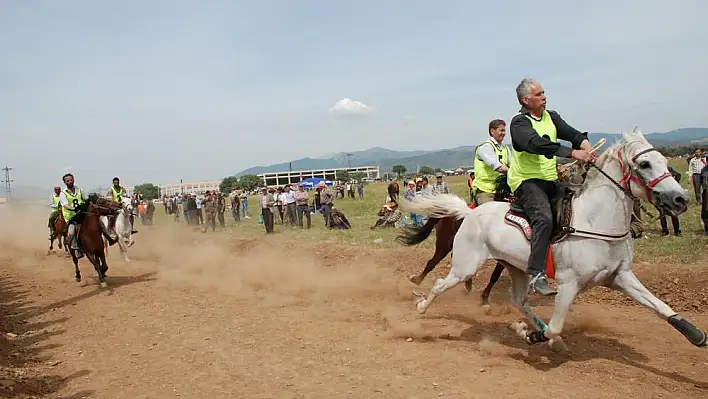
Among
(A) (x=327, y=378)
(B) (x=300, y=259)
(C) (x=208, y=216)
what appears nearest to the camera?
(A) (x=327, y=378)

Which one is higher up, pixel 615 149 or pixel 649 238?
pixel 615 149

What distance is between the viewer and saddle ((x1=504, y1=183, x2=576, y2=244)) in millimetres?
5477

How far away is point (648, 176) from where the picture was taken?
4910 mm

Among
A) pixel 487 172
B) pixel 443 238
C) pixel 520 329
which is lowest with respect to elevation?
pixel 520 329

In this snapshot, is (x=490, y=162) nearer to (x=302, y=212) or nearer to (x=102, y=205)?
(x=102, y=205)

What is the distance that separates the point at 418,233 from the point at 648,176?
4.12 m

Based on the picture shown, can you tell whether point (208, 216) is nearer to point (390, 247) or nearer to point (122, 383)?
point (390, 247)

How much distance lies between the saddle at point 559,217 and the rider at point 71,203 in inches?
390

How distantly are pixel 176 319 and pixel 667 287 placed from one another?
8003 mm

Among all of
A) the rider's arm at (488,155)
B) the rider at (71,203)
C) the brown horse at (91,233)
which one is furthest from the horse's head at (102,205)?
the rider's arm at (488,155)

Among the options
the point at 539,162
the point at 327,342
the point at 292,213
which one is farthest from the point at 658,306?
the point at 292,213

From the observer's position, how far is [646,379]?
504 cm

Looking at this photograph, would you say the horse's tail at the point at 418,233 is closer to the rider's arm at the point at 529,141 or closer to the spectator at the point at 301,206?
the rider's arm at the point at 529,141

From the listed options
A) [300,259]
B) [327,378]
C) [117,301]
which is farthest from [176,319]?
[300,259]
